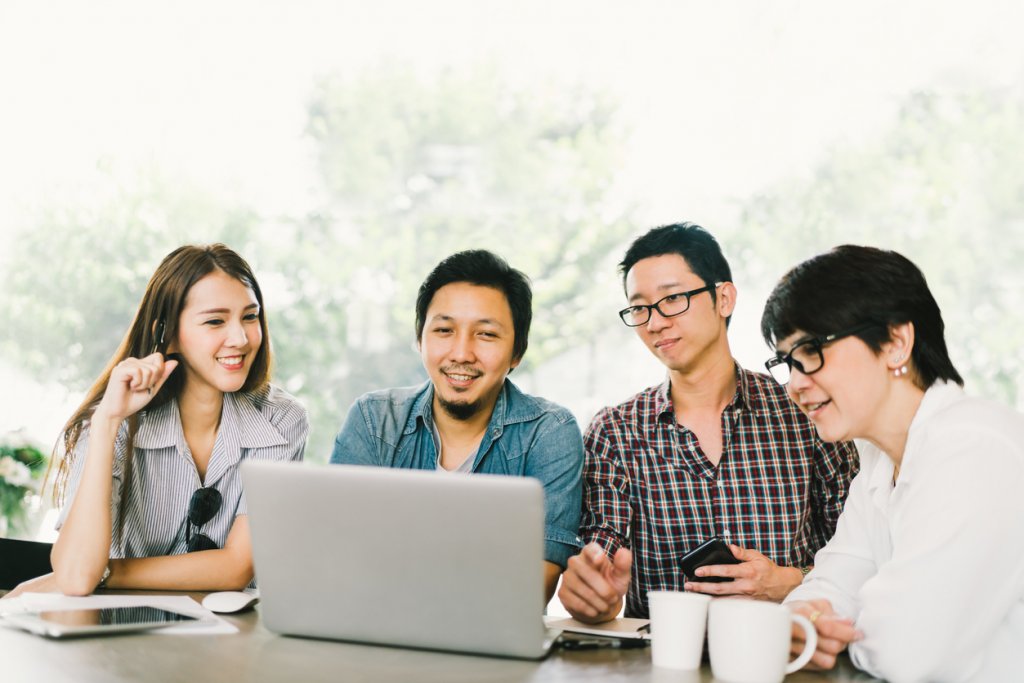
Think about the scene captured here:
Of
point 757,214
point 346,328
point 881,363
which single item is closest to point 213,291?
point 881,363

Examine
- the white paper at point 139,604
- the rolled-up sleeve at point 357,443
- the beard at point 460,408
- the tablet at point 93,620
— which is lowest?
the white paper at point 139,604

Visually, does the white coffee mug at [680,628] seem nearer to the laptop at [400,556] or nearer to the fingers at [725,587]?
the laptop at [400,556]

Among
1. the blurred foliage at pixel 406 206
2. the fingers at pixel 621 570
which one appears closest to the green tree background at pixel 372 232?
the blurred foliage at pixel 406 206

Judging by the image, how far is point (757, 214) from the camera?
Result: 5.13 metres

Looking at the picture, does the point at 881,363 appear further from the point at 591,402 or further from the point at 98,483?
the point at 591,402

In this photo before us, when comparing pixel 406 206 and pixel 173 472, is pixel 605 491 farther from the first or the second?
pixel 406 206

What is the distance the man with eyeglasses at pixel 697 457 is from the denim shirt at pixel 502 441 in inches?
6.6

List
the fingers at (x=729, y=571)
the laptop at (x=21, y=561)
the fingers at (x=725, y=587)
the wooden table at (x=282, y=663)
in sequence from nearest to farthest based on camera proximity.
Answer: the wooden table at (x=282, y=663)
the fingers at (x=729, y=571)
the fingers at (x=725, y=587)
the laptop at (x=21, y=561)

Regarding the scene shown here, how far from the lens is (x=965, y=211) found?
498 cm

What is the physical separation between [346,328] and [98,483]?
134 inches

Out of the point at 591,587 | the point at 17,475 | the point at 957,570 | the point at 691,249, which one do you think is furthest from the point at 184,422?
the point at 957,570

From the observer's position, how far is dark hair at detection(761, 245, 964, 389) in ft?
5.41

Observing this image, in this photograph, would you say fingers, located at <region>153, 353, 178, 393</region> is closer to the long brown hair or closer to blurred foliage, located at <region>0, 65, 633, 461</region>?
the long brown hair

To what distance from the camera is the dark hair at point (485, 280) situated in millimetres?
2381
